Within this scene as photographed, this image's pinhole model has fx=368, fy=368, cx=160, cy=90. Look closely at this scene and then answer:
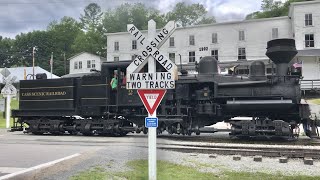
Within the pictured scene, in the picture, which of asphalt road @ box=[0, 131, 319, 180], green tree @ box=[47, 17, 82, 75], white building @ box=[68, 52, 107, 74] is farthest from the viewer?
white building @ box=[68, 52, 107, 74]

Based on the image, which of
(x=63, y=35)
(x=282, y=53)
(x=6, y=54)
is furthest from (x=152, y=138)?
(x=6, y=54)

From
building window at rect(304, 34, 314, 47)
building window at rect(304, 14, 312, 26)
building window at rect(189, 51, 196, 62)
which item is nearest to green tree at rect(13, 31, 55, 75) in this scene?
building window at rect(189, 51, 196, 62)

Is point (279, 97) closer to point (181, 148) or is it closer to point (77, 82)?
point (181, 148)

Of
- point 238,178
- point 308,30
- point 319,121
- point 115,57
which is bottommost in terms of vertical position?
point 238,178

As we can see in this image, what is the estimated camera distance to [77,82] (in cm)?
1828

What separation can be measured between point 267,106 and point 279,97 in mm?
594

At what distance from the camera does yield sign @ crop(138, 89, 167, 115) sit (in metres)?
7.42

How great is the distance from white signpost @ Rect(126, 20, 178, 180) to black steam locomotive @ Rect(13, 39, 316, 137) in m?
8.21

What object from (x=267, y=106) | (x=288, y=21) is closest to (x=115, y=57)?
(x=288, y=21)

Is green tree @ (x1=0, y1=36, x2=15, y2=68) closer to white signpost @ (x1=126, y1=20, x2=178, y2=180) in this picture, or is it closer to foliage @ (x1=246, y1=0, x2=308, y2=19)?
foliage @ (x1=246, y1=0, x2=308, y2=19)

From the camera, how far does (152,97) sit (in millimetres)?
7441

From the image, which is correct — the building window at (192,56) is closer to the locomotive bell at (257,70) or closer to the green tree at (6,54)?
the locomotive bell at (257,70)

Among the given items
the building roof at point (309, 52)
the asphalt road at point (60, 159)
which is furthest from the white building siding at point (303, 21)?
the asphalt road at point (60, 159)

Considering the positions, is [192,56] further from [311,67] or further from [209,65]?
[209,65]
